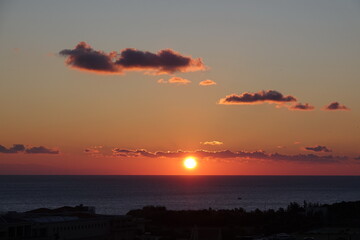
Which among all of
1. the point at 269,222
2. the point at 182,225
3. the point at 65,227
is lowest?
the point at 182,225

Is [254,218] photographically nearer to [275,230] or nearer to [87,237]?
[275,230]

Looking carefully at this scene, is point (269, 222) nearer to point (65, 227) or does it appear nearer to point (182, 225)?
point (182, 225)

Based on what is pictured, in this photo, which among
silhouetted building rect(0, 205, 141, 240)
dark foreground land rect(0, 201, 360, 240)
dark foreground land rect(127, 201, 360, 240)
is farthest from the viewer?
dark foreground land rect(127, 201, 360, 240)

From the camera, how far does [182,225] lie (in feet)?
211

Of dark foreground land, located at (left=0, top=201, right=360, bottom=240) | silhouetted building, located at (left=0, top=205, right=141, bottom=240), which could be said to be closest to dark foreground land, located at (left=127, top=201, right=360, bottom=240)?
dark foreground land, located at (left=0, top=201, right=360, bottom=240)

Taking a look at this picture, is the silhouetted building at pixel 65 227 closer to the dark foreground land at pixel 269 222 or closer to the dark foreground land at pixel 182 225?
the dark foreground land at pixel 182 225

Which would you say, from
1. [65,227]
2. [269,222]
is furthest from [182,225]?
[65,227]

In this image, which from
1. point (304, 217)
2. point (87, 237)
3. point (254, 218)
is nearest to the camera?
point (87, 237)

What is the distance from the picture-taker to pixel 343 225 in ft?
193

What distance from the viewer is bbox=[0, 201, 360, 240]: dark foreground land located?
128ft

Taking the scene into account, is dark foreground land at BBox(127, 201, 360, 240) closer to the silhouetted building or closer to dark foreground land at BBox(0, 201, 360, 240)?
dark foreground land at BBox(0, 201, 360, 240)

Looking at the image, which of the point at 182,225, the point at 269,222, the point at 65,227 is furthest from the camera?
the point at 182,225

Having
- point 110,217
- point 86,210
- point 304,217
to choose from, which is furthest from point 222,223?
point 110,217

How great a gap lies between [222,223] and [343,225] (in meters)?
11.7
